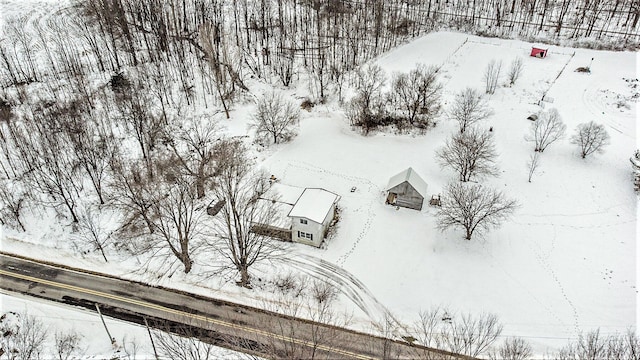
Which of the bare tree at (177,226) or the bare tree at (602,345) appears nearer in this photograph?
the bare tree at (602,345)

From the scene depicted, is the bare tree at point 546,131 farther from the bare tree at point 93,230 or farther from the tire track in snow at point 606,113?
the bare tree at point 93,230

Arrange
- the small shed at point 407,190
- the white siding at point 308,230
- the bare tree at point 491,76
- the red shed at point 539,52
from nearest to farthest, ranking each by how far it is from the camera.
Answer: the white siding at point 308,230
the small shed at point 407,190
the bare tree at point 491,76
the red shed at point 539,52

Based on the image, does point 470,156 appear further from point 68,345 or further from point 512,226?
point 68,345

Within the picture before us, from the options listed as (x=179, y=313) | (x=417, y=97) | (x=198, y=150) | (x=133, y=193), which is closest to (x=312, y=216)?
(x=179, y=313)

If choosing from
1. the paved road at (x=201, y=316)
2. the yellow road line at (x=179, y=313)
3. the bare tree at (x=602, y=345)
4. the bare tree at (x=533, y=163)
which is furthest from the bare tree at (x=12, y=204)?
the bare tree at (x=533, y=163)

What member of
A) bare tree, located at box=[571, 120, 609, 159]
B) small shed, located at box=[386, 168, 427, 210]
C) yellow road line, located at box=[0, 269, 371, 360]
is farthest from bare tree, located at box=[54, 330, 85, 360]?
bare tree, located at box=[571, 120, 609, 159]

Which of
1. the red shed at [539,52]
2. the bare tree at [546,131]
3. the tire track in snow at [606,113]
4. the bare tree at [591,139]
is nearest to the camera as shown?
the bare tree at [591,139]
